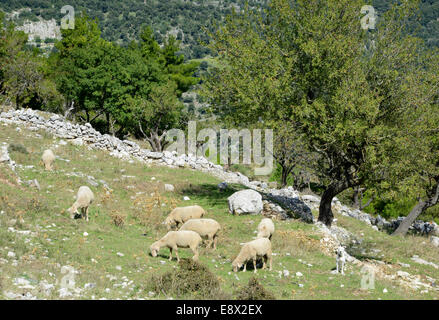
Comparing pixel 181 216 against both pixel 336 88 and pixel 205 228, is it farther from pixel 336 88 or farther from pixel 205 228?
pixel 336 88

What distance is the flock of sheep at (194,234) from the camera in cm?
1723

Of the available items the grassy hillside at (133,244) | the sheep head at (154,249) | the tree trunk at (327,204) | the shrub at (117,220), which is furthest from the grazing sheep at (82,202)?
the tree trunk at (327,204)

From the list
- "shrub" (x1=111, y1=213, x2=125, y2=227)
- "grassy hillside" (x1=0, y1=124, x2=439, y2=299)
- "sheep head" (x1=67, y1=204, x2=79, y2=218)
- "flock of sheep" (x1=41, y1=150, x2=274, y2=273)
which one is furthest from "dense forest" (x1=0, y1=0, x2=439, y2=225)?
"sheep head" (x1=67, y1=204, x2=79, y2=218)

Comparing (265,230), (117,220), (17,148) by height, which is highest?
(17,148)

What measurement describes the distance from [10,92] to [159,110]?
1686 cm

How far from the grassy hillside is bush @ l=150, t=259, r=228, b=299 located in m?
0.07

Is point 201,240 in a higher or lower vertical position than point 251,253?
higher

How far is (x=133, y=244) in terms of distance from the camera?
61.7 ft

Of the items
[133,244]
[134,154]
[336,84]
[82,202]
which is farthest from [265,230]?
[134,154]

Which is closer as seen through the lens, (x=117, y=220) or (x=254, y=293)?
(x=254, y=293)

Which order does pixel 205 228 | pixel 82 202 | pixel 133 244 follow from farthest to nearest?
pixel 82 202, pixel 205 228, pixel 133 244

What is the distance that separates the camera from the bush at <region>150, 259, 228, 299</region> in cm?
1404

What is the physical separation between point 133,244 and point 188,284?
5097 mm
